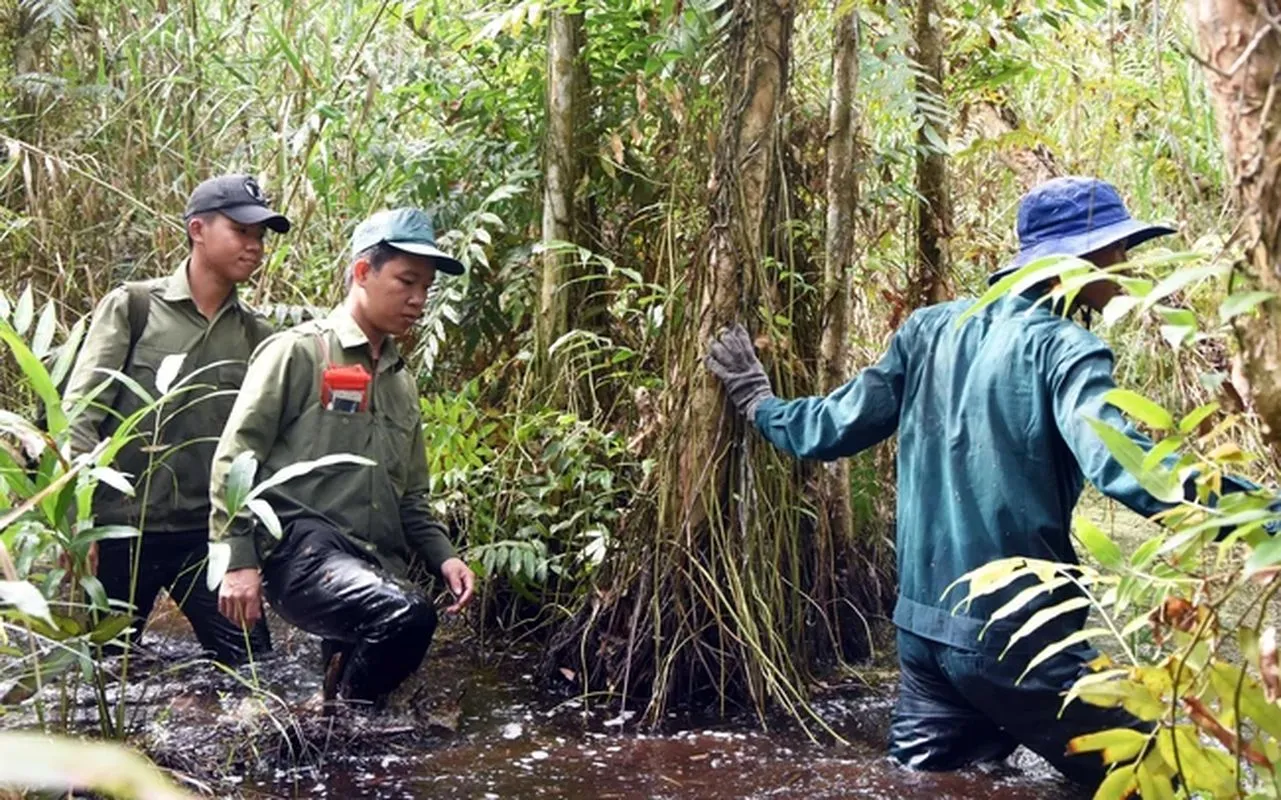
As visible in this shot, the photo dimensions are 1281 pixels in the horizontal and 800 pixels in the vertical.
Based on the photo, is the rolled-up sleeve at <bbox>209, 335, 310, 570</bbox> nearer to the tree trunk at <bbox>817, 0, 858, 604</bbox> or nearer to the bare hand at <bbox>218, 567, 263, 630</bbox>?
the bare hand at <bbox>218, 567, 263, 630</bbox>

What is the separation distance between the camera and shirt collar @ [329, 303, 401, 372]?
444 centimetres

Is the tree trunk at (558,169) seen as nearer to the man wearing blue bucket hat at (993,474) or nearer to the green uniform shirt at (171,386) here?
the green uniform shirt at (171,386)

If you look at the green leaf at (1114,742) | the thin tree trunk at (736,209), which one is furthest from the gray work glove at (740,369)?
the green leaf at (1114,742)

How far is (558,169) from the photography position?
5637 mm

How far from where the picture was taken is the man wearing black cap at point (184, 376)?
487cm

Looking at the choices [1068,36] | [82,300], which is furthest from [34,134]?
[1068,36]

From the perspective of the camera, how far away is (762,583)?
457 centimetres

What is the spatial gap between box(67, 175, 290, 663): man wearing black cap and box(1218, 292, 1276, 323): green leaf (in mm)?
3936

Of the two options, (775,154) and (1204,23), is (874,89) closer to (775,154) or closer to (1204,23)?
(775,154)

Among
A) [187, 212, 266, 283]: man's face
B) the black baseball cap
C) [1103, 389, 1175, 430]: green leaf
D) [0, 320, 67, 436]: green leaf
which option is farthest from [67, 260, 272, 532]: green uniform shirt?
[1103, 389, 1175, 430]: green leaf

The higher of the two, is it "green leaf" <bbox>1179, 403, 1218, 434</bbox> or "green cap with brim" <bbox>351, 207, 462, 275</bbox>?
"green cap with brim" <bbox>351, 207, 462, 275</bbox>

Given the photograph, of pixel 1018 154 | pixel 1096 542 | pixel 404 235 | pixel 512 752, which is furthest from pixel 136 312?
pixel 1018 154

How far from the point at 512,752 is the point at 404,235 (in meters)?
1.67

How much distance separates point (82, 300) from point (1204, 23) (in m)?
7.17
